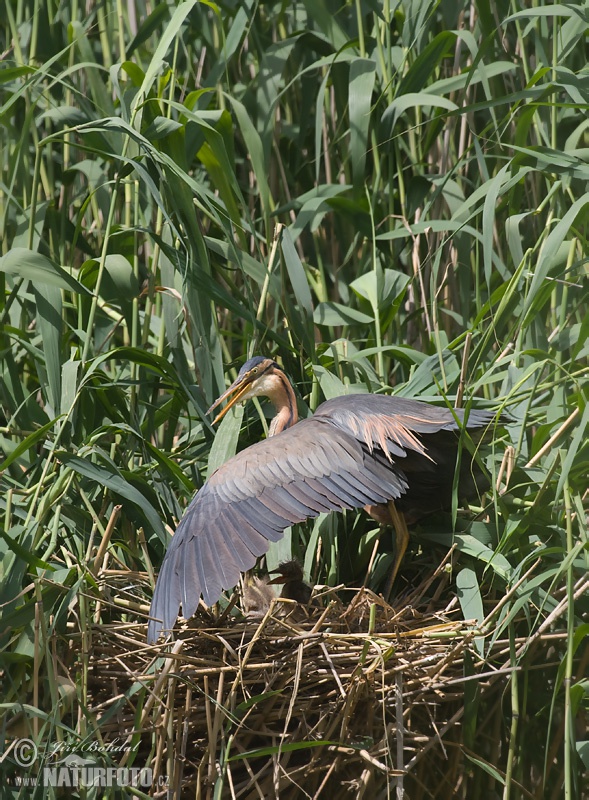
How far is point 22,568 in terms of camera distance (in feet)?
8.29

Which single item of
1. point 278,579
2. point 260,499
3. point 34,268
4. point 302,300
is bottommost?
point 278,579

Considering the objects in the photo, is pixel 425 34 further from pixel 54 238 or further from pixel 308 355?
pixel 54 238

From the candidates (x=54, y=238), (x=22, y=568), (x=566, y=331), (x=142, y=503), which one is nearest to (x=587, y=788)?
(x=566, y=331)

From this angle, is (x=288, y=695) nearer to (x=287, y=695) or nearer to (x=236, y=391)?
(x=287, y=695)

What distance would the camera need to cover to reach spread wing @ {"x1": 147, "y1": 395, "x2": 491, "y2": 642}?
99.4 inches

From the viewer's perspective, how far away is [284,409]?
3229 millimetres

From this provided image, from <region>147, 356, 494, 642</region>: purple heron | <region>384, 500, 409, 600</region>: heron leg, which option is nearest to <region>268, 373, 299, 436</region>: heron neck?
<region>147, 356, 494, 642</region>: purple heron

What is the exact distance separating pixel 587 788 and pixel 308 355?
1.51 metres

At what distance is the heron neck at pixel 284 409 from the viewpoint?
320cm

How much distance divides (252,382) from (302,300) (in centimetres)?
28

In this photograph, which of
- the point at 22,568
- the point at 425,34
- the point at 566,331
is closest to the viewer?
the point at 22,568

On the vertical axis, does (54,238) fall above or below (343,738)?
above

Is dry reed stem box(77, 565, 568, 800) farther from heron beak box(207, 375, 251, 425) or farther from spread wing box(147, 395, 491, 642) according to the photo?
heron beak box(207, 375, 251, 425)
